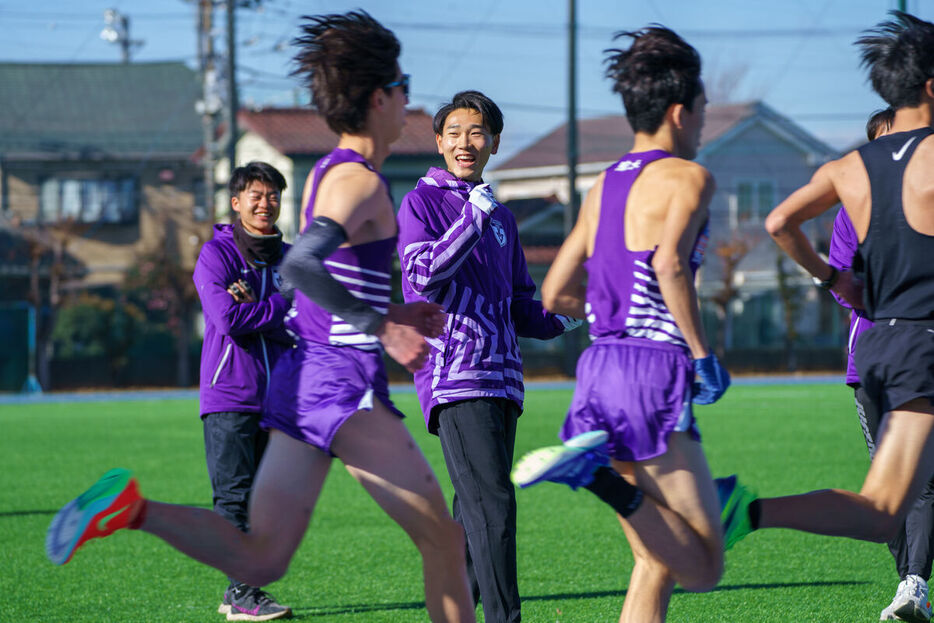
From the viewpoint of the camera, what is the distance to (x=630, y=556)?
7699 millimetres

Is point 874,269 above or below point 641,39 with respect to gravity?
below

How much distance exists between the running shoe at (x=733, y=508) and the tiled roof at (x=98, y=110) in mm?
41887

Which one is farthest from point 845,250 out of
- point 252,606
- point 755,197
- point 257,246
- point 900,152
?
point 755,197

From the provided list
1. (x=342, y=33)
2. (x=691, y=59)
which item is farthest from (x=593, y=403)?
(x=342, y=33)

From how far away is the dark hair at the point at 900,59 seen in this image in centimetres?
435

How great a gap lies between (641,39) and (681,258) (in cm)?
79

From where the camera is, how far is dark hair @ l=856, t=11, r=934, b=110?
4348mm

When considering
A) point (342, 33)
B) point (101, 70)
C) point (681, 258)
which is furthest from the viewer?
point (101, 70)

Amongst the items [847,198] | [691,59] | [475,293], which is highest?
[691,59]

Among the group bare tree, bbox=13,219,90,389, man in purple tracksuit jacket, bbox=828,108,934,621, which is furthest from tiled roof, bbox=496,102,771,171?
man in purple tracksuit jacket, bbox=828,108,934,621

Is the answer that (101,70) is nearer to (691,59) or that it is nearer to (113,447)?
(113,447)

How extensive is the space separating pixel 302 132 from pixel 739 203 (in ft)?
59.4

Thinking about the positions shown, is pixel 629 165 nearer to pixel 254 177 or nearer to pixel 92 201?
pixel 254 177

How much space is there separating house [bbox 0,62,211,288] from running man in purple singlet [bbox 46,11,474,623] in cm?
3447
